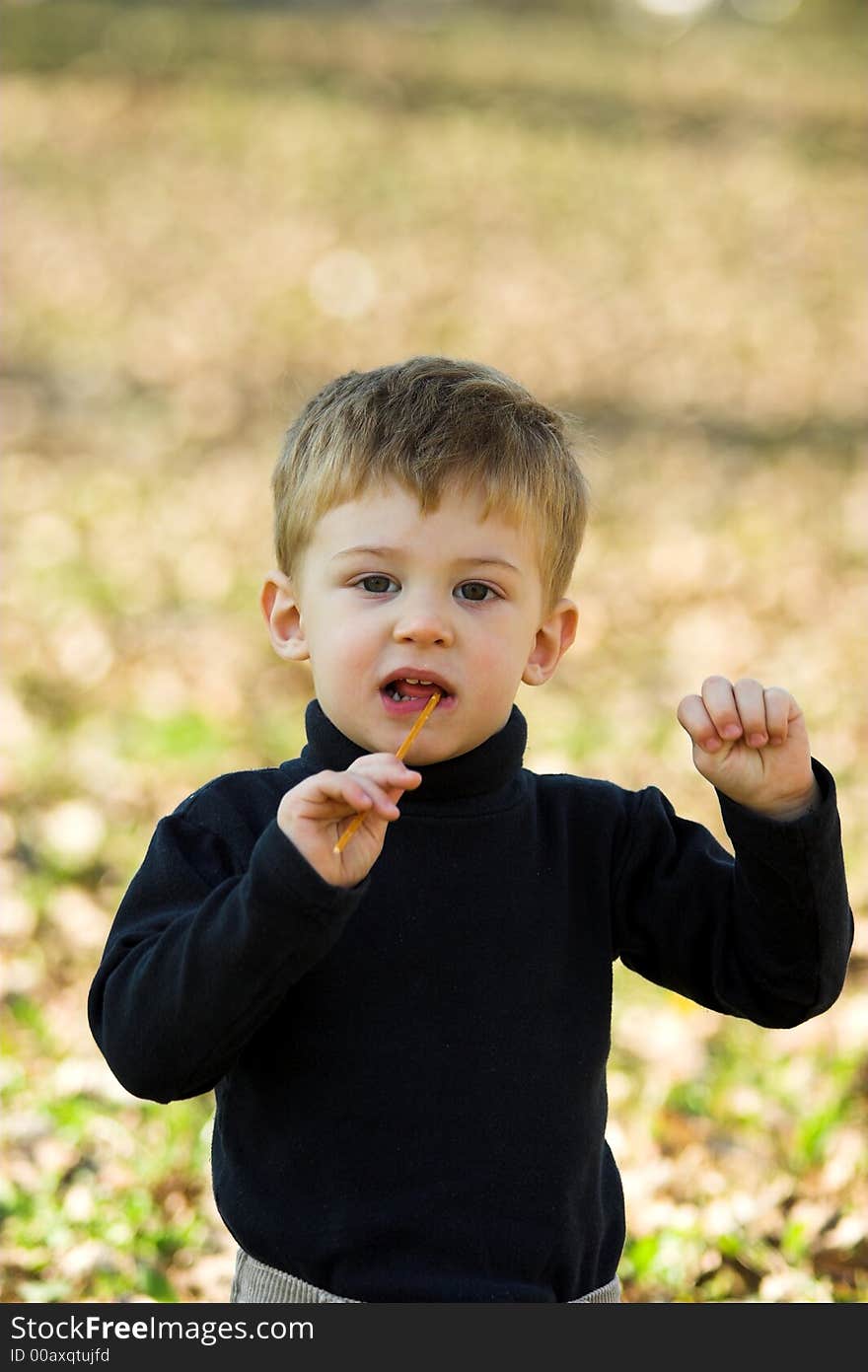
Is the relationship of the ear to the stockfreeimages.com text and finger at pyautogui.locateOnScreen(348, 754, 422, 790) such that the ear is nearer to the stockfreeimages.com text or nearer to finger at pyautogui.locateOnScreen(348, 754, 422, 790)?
finger at pyautogui.locateOnScreen(348, 754, 422, 790)

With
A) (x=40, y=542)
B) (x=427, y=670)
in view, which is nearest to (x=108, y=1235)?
(x=427, y=670)

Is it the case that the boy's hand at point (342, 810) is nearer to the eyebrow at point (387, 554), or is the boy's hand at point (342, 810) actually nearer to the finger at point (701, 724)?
the eyebrow at point (387, 554)

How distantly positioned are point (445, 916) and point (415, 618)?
38 centimetres

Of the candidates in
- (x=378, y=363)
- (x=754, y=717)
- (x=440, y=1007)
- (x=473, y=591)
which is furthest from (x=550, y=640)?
(x=378, y=363)

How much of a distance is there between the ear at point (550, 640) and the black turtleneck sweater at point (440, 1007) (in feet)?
0.29

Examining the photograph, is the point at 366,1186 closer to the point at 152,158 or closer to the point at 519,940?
the point at 519,940

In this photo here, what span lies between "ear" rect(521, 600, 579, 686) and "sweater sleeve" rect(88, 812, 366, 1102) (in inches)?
19.6

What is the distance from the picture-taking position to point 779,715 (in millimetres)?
2160

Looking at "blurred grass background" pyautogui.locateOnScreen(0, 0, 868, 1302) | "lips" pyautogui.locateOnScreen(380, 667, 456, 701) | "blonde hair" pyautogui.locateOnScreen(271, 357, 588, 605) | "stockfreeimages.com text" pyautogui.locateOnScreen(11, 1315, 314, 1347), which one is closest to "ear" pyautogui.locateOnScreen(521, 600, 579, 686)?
"blonde hair" pyautogui.locateOnScreen(271, 357, 588, 605)

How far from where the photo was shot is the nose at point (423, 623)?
81.3 inches

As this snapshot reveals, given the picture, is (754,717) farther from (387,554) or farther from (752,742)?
(387,554)

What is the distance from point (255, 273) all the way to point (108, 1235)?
10.8 meters

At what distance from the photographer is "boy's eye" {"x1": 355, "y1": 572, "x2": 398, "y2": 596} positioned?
2145 millimetres

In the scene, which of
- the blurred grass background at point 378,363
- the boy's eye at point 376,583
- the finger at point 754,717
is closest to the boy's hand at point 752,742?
the finger at point 754,717
